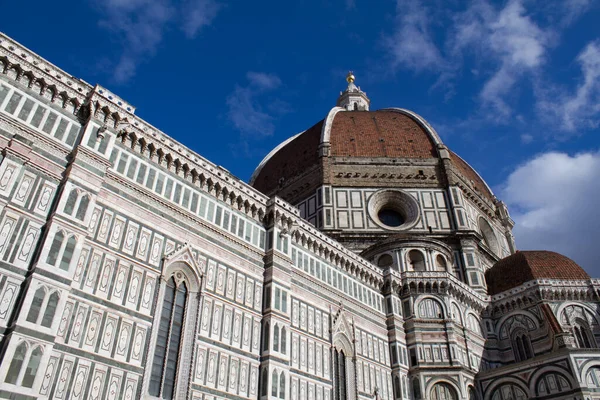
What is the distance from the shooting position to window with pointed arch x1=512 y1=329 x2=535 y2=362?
29316mm

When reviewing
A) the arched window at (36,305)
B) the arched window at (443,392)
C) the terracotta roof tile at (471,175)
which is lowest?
the arched window at (36,305)

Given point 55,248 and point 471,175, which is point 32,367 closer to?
point 55,248

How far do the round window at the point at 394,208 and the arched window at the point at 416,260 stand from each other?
528 cm

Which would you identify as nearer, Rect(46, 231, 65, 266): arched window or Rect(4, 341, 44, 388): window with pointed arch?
Rect(4, 341, 44, 388): window with pointed arch

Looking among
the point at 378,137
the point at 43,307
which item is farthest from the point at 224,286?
the point at 378,137

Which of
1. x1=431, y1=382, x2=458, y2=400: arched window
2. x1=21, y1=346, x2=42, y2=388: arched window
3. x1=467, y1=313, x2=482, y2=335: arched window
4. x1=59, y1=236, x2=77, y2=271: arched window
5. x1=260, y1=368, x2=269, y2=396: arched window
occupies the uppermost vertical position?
x1=467, y1=313, x2=482, y2=335: arched window

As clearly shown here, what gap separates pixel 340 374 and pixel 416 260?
34.0 ft

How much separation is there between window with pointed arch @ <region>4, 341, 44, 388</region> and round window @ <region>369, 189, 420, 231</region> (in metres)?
26.0

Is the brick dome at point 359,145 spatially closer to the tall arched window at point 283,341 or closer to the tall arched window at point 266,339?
the tall arched window at point 283,341

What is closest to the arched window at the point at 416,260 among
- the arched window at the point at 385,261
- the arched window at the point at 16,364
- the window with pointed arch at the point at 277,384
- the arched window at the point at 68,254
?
the arched window at the point at 385,261

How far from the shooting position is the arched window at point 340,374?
22656mm

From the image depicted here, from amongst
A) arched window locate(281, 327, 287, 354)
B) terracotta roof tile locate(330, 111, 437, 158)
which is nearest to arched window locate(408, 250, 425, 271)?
terracotta roof tile locate(330, 111, 437, 158)

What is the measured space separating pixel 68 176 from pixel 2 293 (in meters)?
4.24

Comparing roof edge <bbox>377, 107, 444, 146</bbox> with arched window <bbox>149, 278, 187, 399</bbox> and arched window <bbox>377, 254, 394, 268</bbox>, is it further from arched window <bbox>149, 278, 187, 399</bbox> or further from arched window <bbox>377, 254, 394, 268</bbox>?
arched window <bbox>149, 278, 187, 399</bbox>
